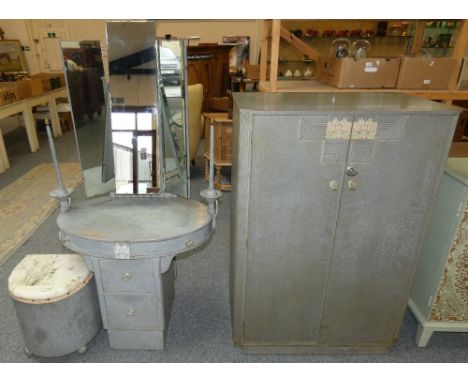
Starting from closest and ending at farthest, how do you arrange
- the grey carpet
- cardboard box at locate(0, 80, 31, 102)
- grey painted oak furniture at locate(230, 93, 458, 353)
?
grey painted oak furniture at locate(230, 93, 458, 353), the grey carpet, cardboard box at locate(0, 80, 31, 102)

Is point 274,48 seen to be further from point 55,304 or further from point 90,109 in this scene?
point 55,304

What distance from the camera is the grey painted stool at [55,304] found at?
58.2 inches

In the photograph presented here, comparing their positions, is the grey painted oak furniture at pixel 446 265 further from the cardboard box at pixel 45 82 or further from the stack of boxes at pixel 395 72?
the cardboard box at pixel 45 82

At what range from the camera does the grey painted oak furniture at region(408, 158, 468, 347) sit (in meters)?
1.52

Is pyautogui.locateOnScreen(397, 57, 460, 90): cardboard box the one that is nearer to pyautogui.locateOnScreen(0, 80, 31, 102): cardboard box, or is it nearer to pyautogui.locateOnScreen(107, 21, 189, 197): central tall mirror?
pyautogui.locateOnScreen(107, 21, 189, 197): central tall mirror

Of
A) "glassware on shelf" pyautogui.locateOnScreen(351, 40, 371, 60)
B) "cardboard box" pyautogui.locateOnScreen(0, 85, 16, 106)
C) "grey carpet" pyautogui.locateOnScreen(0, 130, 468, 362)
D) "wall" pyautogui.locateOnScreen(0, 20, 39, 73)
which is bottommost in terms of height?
"grey carpet" pyautogui.locateOnScreen(0, 130, 468, 362)

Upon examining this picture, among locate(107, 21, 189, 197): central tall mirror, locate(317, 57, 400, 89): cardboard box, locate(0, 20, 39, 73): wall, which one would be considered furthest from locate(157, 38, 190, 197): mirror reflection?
locate(0, 20, 39, 73): wall

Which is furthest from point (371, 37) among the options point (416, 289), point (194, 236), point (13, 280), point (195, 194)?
point (13, 280)

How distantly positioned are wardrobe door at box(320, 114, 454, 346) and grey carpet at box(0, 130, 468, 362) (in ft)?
0.71

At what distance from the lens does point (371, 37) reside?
4.99 metres

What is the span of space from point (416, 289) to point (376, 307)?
360 millimetres

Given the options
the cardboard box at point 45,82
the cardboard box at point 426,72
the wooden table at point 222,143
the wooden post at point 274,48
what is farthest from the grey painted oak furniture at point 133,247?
the cardboard box at point 45,82

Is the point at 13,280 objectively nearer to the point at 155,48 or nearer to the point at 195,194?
the point at 155,48

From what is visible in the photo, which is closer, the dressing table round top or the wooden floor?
the dressing table round top
